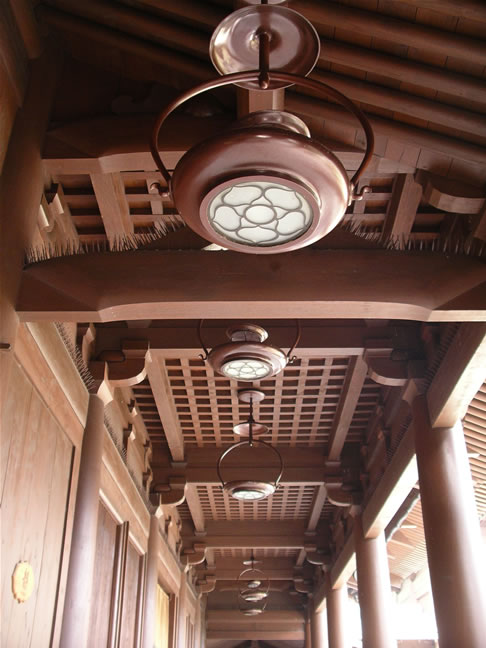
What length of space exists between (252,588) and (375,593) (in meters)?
5.10

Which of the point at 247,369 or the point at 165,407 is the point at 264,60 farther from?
the point at 165,407

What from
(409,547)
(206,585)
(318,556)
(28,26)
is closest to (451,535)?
(28,26)

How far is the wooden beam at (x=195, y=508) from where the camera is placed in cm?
784

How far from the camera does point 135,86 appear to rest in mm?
3672

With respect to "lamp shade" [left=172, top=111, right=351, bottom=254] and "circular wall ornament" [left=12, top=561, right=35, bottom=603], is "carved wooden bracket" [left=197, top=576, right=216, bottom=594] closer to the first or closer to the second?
"circular wall ornament" [left=12, top=561, right=35, bottom=603]

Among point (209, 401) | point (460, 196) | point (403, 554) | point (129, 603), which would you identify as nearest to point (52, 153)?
point (460, 196)

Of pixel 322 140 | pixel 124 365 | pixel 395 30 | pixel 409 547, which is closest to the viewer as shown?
pixel 395 30

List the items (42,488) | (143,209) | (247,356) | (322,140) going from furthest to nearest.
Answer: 1. (143,209)
2. (247,356)
3. (42,488)
4. (322,140)

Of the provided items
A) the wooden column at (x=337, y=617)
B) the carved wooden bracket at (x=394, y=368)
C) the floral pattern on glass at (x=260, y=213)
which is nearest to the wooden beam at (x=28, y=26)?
the floral pattern on glass at (x=260, y=213)

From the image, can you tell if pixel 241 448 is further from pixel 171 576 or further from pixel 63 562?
pixel 63 562

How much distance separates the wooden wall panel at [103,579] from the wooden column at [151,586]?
118cm

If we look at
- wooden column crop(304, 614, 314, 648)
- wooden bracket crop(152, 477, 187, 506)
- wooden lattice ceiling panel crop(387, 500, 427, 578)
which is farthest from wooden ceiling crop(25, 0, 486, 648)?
wooden column crop(304, 614, 314, 648)

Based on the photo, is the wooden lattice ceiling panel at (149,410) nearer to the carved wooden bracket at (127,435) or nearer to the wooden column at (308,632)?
the carved wooden bracket at (127,435)

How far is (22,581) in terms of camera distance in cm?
312
